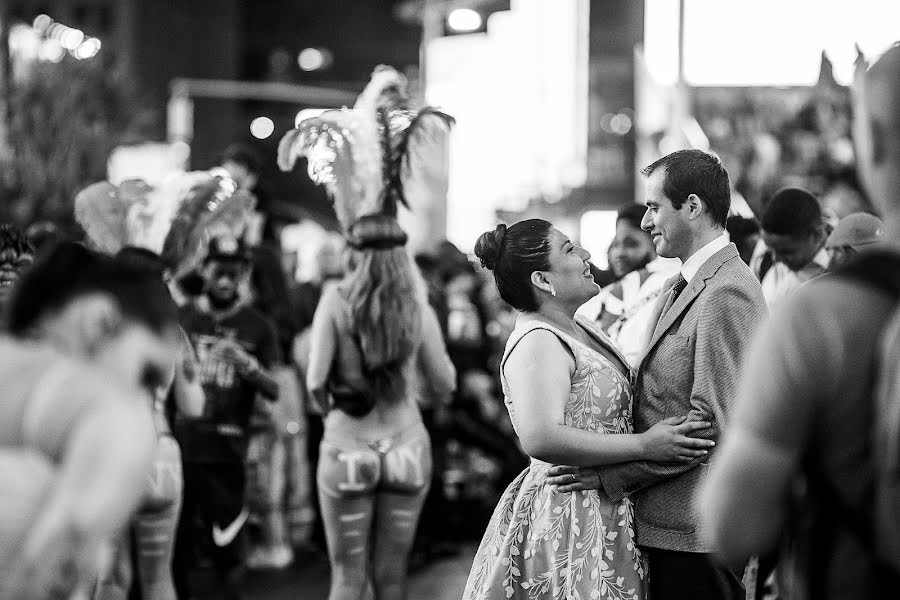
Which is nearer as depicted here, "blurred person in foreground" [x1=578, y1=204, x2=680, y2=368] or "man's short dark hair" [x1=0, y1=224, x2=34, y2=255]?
"man's short dark hair" [x1=0, y1=224, x2=34, y2=255]

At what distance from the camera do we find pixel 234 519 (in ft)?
21.0

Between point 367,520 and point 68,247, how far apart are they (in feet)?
9.50

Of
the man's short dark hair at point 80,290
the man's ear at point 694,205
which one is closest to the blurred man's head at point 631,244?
the man's ear at point 694,205

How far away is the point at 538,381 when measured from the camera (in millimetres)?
3705

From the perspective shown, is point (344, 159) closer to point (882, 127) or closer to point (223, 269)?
point (223, 269)

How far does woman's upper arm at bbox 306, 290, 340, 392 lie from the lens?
17.5 feet

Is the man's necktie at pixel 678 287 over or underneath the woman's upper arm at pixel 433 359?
over

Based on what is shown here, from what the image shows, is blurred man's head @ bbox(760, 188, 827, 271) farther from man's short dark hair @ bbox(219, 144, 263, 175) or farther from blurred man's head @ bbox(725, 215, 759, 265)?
man's short dark hair @ bbox(219, 144, 263, 175)

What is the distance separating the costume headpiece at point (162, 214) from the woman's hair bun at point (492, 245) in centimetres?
211

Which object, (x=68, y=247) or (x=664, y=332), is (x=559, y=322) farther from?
(x=68, y=247)

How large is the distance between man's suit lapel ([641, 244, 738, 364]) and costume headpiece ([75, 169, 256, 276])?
2731 mm

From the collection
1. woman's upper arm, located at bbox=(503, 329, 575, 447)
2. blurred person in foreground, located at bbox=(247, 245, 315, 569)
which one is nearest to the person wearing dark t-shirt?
blurred person in foreground, located at bbox=(247, 245, 315, 569)

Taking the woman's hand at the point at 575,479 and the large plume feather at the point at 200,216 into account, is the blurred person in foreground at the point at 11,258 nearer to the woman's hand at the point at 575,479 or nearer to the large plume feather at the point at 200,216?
the large plume feather at the point at 200,216

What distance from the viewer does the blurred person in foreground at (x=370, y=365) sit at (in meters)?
5.17
